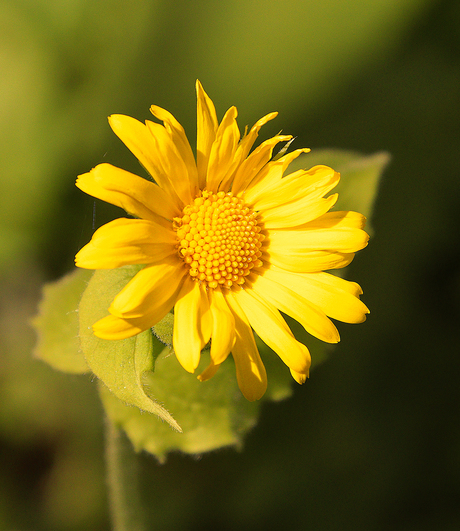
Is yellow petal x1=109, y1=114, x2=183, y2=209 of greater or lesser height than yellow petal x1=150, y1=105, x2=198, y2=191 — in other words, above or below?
below

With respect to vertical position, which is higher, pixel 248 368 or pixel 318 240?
pixel 318 240

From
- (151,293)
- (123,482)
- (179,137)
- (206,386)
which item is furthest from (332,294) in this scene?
(123,482)

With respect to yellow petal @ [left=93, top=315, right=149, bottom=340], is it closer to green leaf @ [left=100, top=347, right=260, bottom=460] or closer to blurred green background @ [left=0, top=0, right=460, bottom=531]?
green leaf @ [left=100, top=347, right=260, bottom=460]

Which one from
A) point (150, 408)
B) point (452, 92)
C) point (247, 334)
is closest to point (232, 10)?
point (452, 92)

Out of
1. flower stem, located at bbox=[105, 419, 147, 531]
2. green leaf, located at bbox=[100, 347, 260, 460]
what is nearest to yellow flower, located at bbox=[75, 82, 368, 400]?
green leaf, located at bbox=[100, 347, 260, 460]

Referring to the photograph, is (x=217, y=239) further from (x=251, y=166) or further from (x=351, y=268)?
(x=351, y=268)

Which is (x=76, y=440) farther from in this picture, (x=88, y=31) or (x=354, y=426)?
(x=88, y=31)

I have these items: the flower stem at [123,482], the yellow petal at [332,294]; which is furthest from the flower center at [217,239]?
the flower stem at [123,482]
